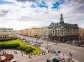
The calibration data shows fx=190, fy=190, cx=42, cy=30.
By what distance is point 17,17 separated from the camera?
570 cm

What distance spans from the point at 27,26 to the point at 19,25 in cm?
28

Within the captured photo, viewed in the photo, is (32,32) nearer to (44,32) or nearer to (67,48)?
(44,32)

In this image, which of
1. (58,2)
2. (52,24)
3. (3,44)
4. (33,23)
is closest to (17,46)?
(3,44)

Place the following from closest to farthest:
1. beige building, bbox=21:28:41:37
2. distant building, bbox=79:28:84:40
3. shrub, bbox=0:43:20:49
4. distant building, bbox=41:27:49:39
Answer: shrub, bbox=0:43:20:49, beige building, bbox=21:28:41:37, distant building, bbox=41:27:49:39, distant building, bbox=79:28:84:40

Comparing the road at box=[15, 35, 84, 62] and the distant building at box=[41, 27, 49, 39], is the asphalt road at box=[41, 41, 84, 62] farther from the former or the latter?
the distant building at box=[41, 27, 49, 39]

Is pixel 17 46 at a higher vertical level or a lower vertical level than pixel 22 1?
lower

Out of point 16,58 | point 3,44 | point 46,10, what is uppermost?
point 46,10

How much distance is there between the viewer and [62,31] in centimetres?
613

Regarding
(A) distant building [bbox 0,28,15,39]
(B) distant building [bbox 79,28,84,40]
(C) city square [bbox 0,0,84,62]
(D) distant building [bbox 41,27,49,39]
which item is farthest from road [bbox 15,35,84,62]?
(A) distant building [bbox 0,28,15,39]

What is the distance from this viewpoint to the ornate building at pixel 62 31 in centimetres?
608

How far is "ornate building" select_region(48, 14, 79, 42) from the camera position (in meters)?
6.08

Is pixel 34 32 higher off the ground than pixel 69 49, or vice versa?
pixel 34 32

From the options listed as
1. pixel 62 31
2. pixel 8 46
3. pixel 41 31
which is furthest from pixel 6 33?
pixel 62 31

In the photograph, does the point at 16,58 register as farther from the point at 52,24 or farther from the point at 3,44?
the point at 52,24
